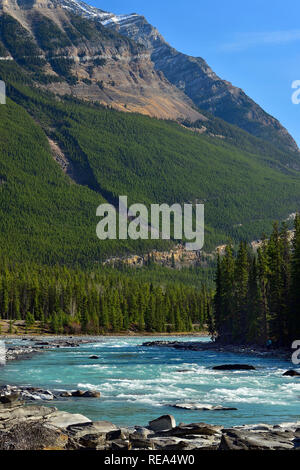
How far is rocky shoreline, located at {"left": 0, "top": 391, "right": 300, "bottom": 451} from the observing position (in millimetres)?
23844

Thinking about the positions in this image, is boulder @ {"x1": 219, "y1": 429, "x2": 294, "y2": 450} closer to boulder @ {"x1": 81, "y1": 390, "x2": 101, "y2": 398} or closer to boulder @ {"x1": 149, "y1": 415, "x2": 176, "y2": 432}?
boulder @ {"x1": 149, "y1": 415, "x2": 176, "y2": 432}

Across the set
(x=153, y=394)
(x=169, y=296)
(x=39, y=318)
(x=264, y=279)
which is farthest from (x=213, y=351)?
(x=169, y=296)

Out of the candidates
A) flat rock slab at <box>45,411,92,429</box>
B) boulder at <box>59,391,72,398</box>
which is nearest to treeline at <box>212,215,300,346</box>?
boulder at <box>59,391,72,398</box>

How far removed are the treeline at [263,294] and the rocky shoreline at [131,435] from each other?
1969 inches

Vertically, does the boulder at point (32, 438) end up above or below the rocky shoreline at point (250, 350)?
above

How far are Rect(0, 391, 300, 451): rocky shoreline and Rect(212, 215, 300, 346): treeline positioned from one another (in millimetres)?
50003

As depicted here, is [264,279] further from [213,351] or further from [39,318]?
[39,318]

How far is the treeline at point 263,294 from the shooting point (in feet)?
261

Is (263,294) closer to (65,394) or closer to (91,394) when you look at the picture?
(91,394)

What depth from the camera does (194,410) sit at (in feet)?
117

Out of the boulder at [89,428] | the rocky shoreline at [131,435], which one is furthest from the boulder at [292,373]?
the boulder at [89,428]

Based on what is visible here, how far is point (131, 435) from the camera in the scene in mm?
26391

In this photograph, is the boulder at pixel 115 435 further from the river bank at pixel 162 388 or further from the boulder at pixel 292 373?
the boulder at pixel 292 373
